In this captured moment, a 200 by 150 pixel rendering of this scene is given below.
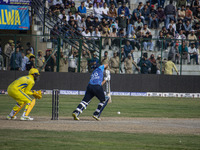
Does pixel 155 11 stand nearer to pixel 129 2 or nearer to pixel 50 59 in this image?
pixel 129 2

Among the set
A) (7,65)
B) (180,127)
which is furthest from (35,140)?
(7,65)

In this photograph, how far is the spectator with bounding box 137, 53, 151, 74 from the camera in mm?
28422

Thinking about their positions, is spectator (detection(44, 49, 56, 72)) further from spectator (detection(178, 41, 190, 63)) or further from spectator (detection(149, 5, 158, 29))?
spectator (detection(149, 5, 158, 29))

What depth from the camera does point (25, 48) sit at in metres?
27.4

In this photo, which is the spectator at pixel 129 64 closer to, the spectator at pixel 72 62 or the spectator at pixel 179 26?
the spectator at pixel 72 62

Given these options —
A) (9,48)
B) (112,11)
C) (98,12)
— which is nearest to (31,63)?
(9,48)

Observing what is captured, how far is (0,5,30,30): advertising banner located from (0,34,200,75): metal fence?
2.28 metres

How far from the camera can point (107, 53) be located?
2814 centimetres

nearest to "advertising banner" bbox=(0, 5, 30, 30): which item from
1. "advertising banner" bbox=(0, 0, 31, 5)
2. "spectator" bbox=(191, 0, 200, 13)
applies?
"advertising banner" bbox=(0, 0, 31, 5)

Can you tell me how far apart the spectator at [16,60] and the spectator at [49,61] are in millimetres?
1664

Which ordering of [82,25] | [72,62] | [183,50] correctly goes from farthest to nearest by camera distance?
[82,25] → [183,50] → [72,62]

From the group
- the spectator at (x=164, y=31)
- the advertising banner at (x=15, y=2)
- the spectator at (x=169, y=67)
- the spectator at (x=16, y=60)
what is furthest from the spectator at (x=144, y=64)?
the advertising banner at (x=15, y=2)

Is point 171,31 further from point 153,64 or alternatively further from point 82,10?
point 82,10

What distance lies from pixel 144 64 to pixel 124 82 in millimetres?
1772
